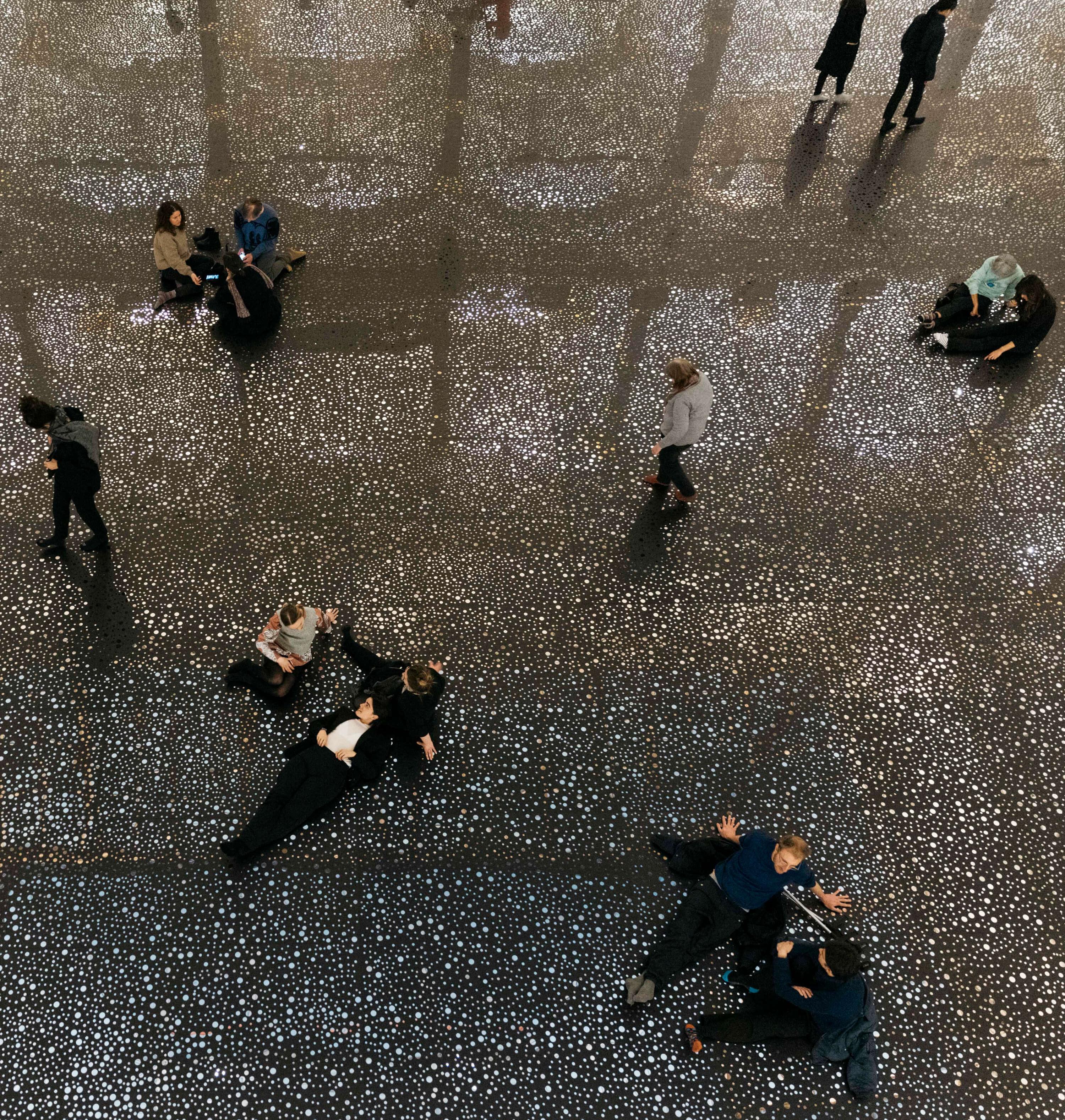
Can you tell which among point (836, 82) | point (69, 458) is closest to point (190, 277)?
point (69, 458)

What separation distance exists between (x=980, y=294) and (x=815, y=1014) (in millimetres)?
5324

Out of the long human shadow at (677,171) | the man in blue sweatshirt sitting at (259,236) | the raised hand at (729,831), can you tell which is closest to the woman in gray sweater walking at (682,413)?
the long human shadow at (677,171)

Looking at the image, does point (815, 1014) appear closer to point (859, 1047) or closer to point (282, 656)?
point (859, 1047)

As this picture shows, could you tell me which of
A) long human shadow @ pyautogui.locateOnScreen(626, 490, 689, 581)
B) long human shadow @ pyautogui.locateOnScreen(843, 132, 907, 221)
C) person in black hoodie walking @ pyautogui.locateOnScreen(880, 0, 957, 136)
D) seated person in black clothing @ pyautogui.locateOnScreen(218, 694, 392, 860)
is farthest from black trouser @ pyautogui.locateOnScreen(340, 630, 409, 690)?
person in black hoodie walking @ pyautogui.locateOnScreen(880, 0, 957, 136)

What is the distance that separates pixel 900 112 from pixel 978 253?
2.11 meters

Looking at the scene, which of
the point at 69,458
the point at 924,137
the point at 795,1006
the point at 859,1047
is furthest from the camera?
the point at 924,137

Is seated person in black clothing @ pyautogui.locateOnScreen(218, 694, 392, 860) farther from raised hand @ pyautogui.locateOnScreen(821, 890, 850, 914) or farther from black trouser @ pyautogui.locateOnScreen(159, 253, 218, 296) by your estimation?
black trouser @ pyautogui.locateOnScreen(159, 253, 218, 296)

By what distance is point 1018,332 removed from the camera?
626 centimetres

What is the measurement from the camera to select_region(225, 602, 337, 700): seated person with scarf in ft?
14.4

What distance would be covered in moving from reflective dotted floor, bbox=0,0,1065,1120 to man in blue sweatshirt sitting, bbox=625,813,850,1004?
0.19 m

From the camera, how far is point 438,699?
439 cm

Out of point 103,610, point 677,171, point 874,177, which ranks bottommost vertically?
point 103,610

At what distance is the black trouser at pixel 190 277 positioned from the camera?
621 centimetres

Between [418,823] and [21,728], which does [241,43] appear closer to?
[21,728]
